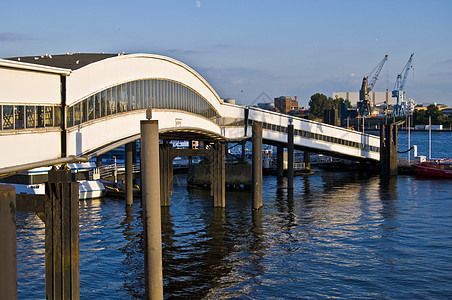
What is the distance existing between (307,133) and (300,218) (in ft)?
101

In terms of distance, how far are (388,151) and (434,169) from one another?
749 centimetres

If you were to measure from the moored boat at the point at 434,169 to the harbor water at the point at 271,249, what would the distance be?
25.5m

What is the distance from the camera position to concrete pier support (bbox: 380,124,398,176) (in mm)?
83244

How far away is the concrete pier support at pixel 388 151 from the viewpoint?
273 ft

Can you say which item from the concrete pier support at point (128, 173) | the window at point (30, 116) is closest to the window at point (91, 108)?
the window at point (30, 116)

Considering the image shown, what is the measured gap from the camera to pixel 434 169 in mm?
83000

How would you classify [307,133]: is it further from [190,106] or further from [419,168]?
[190,106]

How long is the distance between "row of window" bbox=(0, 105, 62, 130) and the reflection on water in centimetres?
900

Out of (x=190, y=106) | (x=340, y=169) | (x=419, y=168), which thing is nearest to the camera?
(x=190, y=106)

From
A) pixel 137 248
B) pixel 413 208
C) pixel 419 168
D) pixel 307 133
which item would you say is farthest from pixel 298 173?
pixel 137 248

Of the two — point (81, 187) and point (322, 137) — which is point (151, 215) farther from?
point (322, 137)

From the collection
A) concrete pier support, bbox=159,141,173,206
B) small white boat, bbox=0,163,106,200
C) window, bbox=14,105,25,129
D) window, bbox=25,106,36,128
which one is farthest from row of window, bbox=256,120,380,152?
window, bbox=14,105,25,129

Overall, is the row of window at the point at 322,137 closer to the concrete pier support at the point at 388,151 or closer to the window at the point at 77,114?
the concrete pier support at the point at 388,151

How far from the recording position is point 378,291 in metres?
26.9
